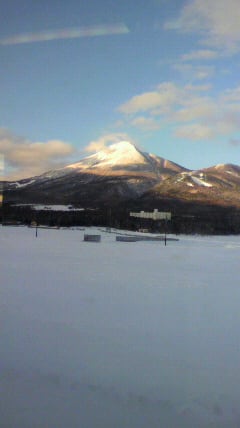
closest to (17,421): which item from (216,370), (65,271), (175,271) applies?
(216,370)

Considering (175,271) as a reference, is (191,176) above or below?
above

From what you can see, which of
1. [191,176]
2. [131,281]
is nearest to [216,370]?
[131,281]

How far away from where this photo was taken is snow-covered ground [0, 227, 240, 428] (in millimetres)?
2475

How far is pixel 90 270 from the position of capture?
9242mm

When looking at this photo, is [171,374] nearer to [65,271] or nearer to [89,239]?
[65,271]

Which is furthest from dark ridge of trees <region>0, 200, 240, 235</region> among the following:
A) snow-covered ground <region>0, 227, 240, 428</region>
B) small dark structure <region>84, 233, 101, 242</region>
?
snow-covered ground <region>0, 227, 240, 428</region>

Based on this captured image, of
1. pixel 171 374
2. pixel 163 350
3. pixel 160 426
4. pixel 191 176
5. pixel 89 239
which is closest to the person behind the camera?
pixel 160 426

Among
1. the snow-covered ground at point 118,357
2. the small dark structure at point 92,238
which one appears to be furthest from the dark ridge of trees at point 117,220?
the snow-covered ground at point 118,357

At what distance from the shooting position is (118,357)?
3.41m

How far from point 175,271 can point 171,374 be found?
651 centimetres

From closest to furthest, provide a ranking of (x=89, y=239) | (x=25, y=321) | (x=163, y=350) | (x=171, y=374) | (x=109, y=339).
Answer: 1. (x=171, y=374)
2. (x=163, y=350)
3. (x=109, y=339)
4. (x=25, y=321)
5. (x=89, y=239)

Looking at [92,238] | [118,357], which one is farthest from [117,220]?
[118,357]

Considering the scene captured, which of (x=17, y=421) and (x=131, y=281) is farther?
(x=131, y=281)

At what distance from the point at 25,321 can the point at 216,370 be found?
2045mm
